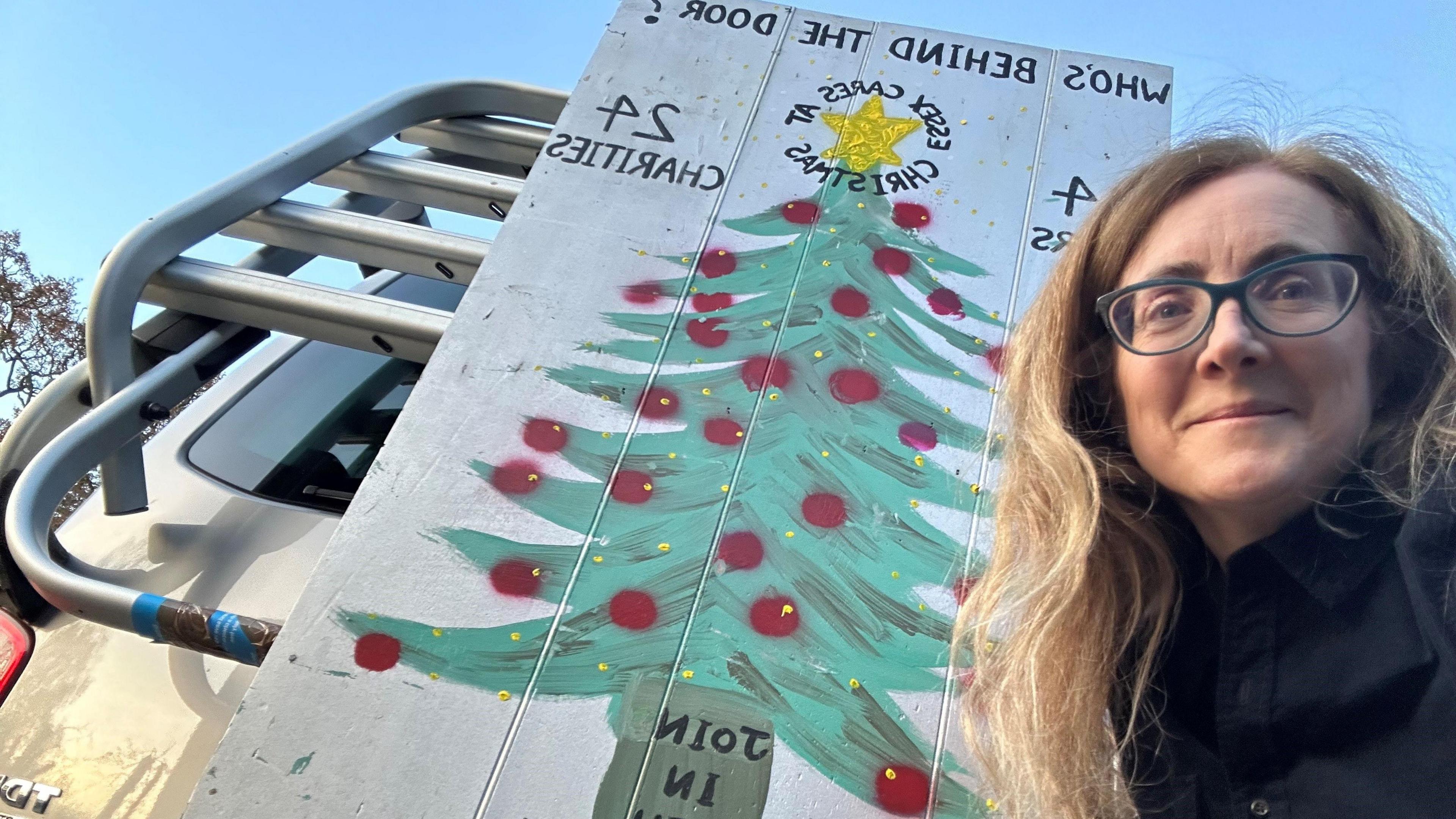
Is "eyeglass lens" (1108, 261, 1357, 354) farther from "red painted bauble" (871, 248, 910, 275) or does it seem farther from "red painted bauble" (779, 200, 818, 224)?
"red painted bauble" (779, 200, 818, 224)

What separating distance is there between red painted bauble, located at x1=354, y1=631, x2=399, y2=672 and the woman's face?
3.83 ft

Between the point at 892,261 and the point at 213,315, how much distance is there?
149 cm

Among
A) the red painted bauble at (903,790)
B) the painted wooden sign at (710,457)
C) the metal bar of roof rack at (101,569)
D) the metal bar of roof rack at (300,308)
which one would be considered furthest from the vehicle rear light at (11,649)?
the red painted bauble at (903,790)

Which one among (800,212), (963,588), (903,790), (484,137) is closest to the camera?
(903,790)

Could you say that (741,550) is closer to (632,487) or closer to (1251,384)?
(632,487)

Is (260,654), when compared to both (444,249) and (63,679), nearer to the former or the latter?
(63,679)

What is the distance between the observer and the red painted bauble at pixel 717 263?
2.21 metres

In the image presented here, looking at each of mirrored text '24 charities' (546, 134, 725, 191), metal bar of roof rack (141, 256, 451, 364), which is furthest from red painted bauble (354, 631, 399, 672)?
mirrored text '24 charities' (546, 134, 725, 191)

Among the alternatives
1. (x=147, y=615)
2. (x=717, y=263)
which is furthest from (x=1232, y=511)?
(x=147, y=615)

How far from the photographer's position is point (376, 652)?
1659 millimetres

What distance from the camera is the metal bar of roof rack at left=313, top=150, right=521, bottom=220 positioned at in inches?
100

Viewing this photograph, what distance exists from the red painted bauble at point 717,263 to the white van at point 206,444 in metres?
0.50

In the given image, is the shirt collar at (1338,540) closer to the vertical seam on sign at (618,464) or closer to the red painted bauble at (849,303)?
the vertical seam on sign at (618,464)

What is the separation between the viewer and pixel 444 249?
2.28 meters
